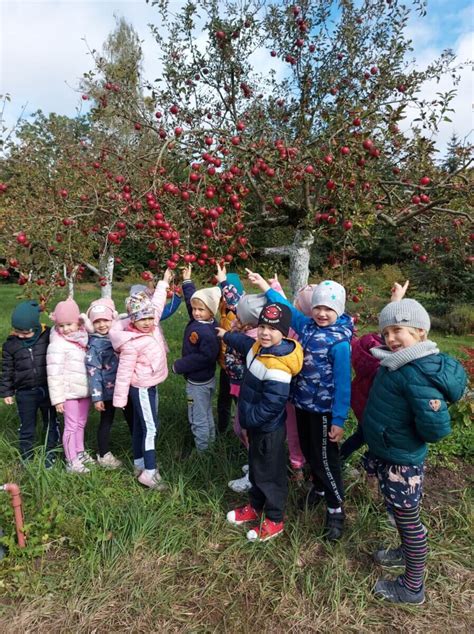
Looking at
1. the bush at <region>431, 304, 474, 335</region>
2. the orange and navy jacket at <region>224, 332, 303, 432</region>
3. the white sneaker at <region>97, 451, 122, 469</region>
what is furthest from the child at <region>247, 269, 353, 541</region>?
the bush at <region>431, 304, 474, 335</region>

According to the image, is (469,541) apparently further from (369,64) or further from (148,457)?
(369,64)

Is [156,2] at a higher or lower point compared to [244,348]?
higher

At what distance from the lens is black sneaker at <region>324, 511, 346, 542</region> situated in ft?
8.43

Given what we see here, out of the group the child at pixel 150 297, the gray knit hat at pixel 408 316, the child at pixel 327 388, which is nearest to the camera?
the gray knit hat at pixel 408 316

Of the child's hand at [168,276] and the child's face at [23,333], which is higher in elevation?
the child's hand at [168,276]

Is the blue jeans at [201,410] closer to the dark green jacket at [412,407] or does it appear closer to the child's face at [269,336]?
the child's face at [269,336]

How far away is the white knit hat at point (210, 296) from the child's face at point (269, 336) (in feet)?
2.86

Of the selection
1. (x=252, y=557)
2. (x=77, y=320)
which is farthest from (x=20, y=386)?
(x=252, y=557)

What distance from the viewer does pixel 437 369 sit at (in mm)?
1931

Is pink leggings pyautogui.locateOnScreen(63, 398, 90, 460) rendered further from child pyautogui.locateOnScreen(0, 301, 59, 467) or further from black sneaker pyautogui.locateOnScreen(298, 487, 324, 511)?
black sneaker pyautogui.locateOnScreen(298, 487, 324, 511)

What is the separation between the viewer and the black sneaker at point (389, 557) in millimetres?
2426

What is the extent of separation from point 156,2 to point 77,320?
326 cm

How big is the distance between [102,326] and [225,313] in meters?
0.95

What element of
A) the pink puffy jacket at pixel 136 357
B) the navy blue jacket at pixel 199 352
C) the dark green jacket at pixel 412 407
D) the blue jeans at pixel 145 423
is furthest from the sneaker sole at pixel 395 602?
the pink puffy jacket at pixel 136 357
